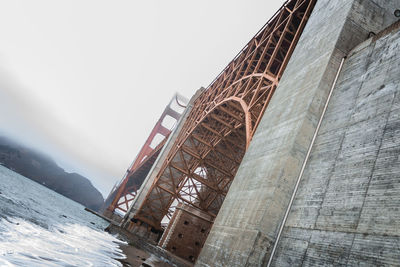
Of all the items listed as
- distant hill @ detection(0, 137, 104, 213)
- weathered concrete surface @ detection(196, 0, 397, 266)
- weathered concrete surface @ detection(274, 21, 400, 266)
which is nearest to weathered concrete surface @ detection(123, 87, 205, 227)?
weathered concrete surface @ detection(196, 0, 397, 266)

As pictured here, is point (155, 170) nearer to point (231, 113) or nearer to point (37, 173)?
point (231, 113)

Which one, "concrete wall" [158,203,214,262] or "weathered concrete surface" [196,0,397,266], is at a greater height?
"weathered concrete surface" [196,0,397,266]

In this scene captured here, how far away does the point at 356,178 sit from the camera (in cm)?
370

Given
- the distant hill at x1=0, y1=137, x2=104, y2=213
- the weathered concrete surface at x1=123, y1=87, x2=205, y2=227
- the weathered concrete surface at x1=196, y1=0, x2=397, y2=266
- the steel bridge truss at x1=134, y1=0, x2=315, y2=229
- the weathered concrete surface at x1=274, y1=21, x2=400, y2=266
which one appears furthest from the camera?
the distant hill at x1=0, y1=137, x2=104, y2=213

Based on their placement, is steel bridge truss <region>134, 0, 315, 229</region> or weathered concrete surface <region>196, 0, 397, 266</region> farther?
steel bridge truss <region>134, 0, 315, 229</region>

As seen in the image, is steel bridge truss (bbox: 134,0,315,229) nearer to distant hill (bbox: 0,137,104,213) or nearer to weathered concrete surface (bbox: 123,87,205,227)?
weathered concrete surface (bbox: 123,87,205,227)

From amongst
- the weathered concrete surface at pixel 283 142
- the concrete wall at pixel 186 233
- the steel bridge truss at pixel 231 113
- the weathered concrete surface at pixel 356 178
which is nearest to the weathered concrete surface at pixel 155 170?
the steel bridge truss at pixel 231 113

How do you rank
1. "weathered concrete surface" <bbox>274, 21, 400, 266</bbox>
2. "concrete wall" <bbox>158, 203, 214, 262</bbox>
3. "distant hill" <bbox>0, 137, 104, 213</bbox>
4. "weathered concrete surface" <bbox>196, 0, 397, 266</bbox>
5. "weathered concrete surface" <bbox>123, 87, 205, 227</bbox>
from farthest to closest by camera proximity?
"distant hill" <bbox>0, 137, 104, 213</bbox> → "weathered concrete surface" <bbox>123, 87, 205, 227</bbox> → "concrete wall" <bbox>158, 203, 214, 262</bbox> → "weathered concrete surface" <bbox>196, 0, 397, 266</bbox> → "weathered concrete surface" <bbox>274, 21, 400, 266</bbox>

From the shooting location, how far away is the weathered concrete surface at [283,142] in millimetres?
4660

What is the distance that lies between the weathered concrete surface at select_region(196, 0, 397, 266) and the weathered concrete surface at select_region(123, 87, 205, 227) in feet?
55.2

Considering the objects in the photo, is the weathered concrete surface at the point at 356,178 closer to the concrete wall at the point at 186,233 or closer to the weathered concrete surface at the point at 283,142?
the weathered concrete surface at the point at 283,142

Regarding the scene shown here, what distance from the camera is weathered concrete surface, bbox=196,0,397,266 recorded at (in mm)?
4660

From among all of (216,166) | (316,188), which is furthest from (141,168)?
(316,188)

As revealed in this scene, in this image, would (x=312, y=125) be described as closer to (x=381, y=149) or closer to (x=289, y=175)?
(x=289, y=175)
